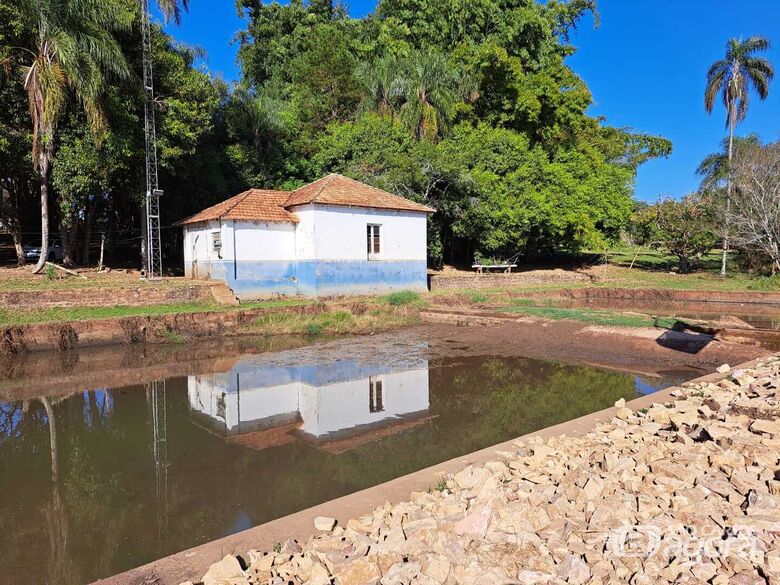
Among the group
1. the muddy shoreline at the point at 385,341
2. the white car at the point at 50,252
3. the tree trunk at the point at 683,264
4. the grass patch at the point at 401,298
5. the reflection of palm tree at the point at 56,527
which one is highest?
the white car at the point at 50,252

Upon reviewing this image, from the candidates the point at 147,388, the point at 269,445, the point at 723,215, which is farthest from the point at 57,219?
the point at 723,215

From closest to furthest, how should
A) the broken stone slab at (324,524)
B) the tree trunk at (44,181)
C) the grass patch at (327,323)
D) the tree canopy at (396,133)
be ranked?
the broken stone slab at (324,524) < the grass patch at (327,323) < the tree trunk at (44,181) < the tree canopy at (396,133)

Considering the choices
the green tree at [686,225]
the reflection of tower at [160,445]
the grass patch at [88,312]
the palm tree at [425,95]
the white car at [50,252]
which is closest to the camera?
the reflection of tower at [160,445]

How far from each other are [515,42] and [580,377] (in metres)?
29.7

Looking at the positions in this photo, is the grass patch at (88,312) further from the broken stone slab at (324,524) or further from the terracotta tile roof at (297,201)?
the broken stone slab at (324,524)

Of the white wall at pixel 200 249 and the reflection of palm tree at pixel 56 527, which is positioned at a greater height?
the white wall at pixel 200 249

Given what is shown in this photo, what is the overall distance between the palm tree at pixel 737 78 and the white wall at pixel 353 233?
2088 centimetres

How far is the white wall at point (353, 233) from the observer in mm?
20797

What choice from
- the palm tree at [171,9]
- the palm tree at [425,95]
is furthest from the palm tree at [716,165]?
the palm tree at [171,9]

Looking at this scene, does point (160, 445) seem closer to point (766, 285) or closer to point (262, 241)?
point (262, 241)

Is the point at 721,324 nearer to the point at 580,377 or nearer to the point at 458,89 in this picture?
the point at 580,377

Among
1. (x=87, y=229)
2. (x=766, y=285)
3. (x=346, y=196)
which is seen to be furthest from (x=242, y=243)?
(x=766, y=285)

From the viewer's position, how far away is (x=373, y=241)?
22641 mm

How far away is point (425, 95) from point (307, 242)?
A: 1375 centimetres
